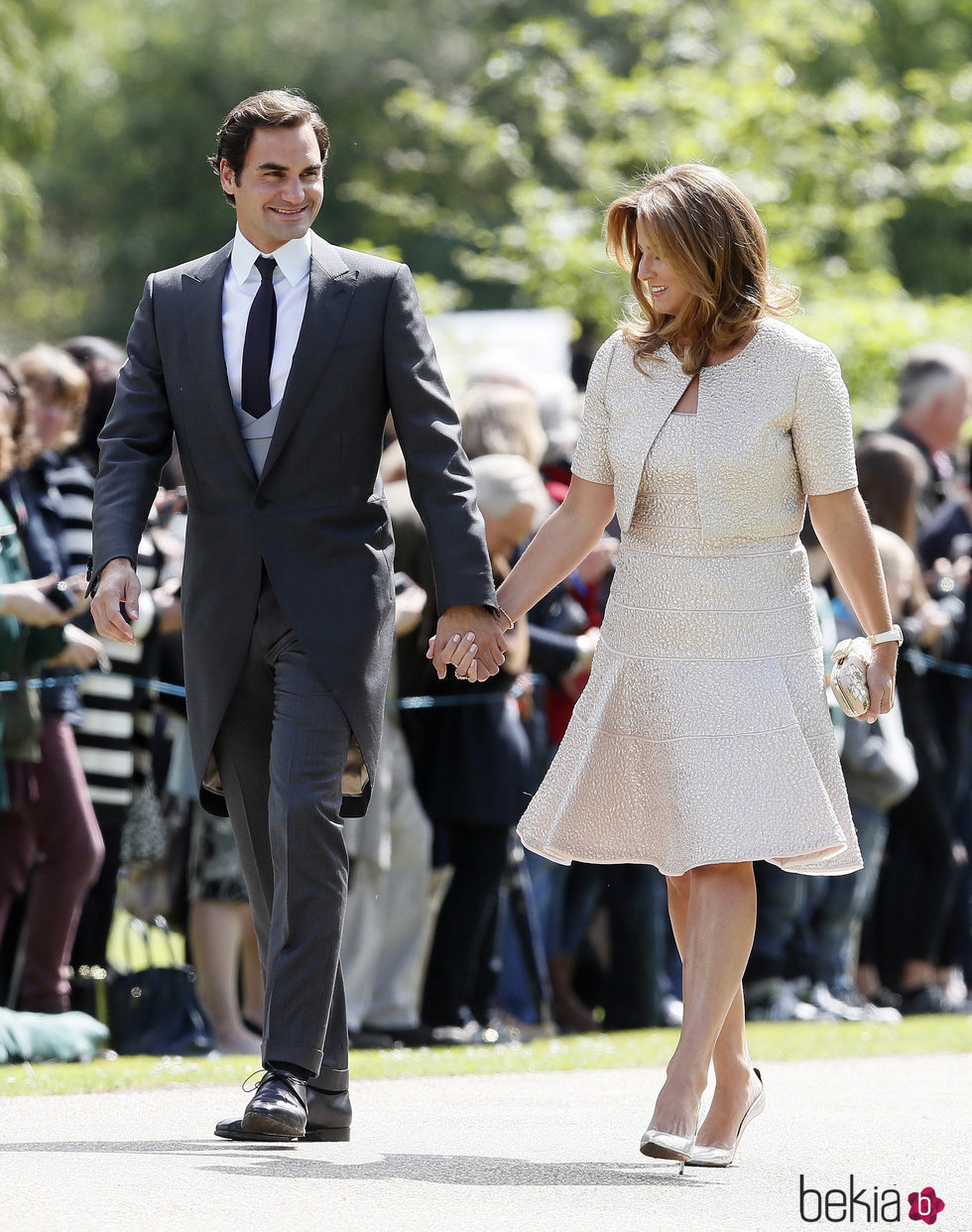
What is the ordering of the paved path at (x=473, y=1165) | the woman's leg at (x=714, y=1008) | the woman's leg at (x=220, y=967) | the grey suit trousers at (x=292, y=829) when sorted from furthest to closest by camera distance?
the woman's leg at (x=220, y=967)
the grey suit trousers at (x=292, y=829)
the woman's leg at (x=714, y=1008)
the paved path at (x=473, y=1165)

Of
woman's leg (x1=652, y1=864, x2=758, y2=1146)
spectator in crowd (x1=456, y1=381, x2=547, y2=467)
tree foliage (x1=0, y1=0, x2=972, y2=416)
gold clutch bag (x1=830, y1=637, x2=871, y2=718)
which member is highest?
tree foliage (x1=0, y1=0, x2=972, y2=416)

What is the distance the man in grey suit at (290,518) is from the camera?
5.07 m

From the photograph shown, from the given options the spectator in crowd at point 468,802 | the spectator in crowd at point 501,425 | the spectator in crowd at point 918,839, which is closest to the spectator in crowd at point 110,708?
the spectator in crowd at point 468,802

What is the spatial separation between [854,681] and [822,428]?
584 millimetres

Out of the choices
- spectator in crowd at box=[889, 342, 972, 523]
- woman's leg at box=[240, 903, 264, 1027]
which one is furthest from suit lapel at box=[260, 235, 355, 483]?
spectator in crowd at box=[889, 342, 972, 523]

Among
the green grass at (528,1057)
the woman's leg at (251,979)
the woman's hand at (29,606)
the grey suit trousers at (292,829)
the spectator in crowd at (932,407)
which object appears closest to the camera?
the grey suit trousers at (292,829)

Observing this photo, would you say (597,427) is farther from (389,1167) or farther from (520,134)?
(520,134)

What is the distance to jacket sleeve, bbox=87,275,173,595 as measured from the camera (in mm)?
5137

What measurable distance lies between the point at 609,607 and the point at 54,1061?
9.06ft

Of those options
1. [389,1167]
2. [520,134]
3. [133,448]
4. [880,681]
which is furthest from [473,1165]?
[520,134]

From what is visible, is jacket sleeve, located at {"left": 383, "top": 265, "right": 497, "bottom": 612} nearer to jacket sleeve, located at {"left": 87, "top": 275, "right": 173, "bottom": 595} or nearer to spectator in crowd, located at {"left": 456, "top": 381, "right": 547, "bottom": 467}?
jacket sleeve, located at {"left": 87, "top": 275, "right": 173, "bottom": 595}

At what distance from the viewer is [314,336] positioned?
518 centimetres

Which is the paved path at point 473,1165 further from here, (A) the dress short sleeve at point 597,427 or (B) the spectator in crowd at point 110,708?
(B) the spectator in crowd at point 110,708

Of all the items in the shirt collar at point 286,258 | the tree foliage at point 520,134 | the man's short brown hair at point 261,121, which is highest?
the tree foliage at point 520,134
